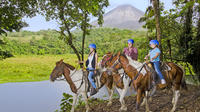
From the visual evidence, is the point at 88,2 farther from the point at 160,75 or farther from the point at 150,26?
the point at 150,26

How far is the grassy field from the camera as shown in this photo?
22906 mm

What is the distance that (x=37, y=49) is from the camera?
3259 cm

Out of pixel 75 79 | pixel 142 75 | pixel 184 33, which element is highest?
pixel 184 33

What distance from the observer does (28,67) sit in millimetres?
27484

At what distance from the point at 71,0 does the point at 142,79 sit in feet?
29.8

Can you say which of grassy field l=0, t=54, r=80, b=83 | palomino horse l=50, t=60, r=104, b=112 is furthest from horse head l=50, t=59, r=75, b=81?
grassy field l=0, t=54, r=80, b=83

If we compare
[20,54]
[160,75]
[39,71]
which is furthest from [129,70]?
[20,54]

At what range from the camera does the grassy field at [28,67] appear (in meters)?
22.9

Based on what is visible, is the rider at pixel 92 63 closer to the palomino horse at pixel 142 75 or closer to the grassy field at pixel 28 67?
the palomino horse at pixel 142 75

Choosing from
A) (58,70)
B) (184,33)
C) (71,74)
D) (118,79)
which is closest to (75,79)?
(71,74)

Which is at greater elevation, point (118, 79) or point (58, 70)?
point (58, 70)

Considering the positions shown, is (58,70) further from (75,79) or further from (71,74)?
(75,79)

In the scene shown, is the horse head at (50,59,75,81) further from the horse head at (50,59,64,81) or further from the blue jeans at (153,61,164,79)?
the blue jeans at (153,61,164,79)

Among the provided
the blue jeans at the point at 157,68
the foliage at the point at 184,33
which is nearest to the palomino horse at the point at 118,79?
the blue jeans at the point at 157,68
